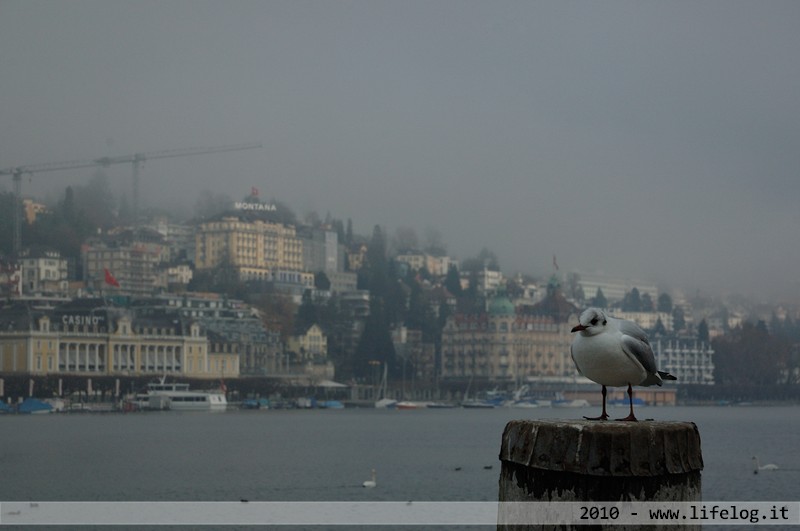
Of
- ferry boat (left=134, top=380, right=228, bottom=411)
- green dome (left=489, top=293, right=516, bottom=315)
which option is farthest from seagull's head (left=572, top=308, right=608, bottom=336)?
green dome (left=489, top=293, right=516, bottom=315)

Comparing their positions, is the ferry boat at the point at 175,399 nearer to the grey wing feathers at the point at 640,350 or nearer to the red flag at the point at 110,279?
the red flag at the point at 110,279

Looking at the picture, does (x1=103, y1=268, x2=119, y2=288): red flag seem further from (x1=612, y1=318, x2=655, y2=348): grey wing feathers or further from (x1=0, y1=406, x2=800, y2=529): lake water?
(x1=612, y1=318, x2=655, y2=348): grey wing feathers

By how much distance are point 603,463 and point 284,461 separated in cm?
6514

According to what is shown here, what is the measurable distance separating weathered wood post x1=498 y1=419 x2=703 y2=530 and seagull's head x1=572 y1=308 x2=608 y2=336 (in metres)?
0.71

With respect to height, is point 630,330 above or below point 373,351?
above

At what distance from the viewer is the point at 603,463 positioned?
9.78 ft

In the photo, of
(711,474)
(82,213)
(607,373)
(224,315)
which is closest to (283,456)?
(711,474)

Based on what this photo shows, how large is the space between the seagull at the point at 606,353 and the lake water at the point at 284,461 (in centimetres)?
2782

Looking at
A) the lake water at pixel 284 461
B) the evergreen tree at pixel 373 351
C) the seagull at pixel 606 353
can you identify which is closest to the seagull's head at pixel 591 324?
the seagull at pixel 606 353

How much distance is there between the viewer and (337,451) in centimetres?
7719

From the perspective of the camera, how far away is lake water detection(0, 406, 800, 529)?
48.6 meters

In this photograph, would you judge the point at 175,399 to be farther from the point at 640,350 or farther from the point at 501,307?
the point at 640,350

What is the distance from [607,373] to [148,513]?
125 feet

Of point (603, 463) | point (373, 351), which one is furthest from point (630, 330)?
point (373, 351)
